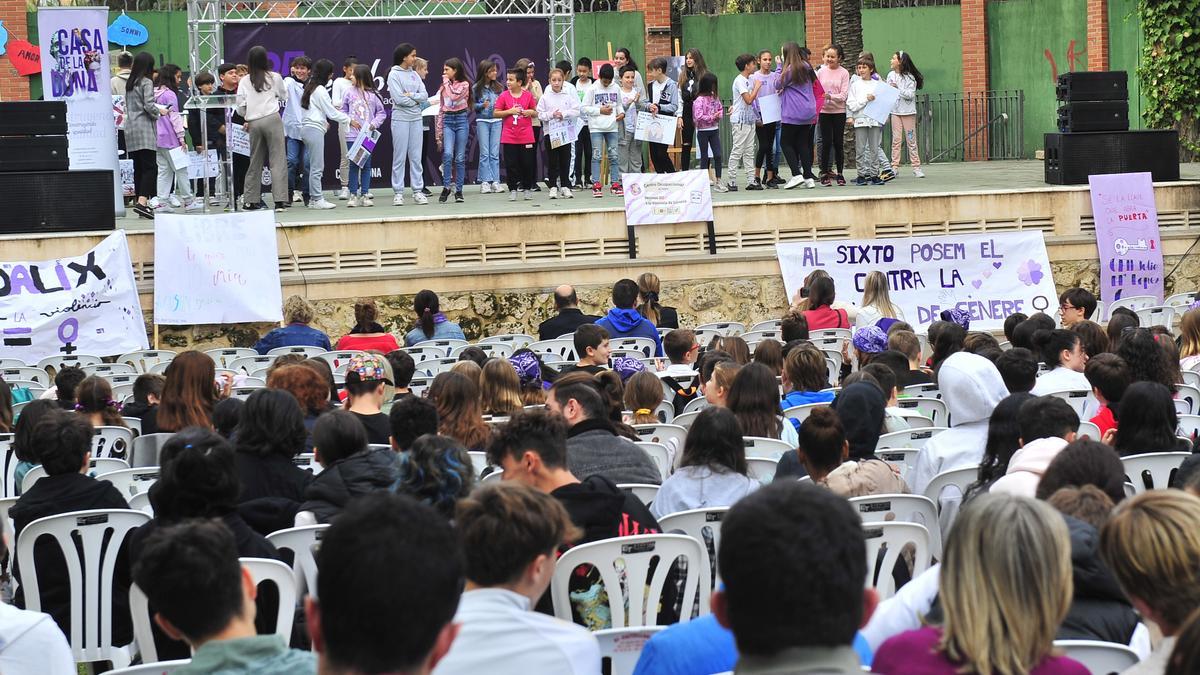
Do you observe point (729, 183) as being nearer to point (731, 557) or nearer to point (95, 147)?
point (95, 147)

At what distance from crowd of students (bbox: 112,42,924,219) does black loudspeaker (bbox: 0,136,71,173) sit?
142 centimetres

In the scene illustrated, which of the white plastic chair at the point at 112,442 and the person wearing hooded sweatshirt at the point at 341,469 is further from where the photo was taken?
the white plastic chair at the point at 112,442

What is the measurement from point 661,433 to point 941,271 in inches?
361

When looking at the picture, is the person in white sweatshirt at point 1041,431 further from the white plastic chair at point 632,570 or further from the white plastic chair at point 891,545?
the white plastic chair at point 632,570

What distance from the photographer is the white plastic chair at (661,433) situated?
760 centimetres

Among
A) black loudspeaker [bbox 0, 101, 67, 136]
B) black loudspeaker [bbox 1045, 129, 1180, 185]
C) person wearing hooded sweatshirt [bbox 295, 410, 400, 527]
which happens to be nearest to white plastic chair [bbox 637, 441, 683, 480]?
person wearing hooded sweatshirt [bbox 295, 410, 400, 527]

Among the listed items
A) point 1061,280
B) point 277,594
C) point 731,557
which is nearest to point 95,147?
point 1061,280

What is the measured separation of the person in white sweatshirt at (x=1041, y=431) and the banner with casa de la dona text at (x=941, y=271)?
1010 centimetres

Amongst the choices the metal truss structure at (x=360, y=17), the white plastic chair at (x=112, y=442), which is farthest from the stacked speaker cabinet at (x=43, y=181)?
the white plastic chair at (x=112, y=442)

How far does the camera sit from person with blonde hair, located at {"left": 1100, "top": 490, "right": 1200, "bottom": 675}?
10.3ft

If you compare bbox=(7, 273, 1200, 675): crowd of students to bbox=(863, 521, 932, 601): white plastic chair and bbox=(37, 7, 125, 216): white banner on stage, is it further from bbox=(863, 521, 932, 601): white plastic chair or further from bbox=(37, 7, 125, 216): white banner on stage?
bbox=(37, 7, 125, 216): white banner on stage

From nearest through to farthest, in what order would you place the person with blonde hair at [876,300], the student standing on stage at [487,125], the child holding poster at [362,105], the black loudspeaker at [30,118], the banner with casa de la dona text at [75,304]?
1. the person with blonde hair at [876,300]
2. the banner with casa de la dona text at [75,304]
3. the black loudspeaker at [30,118]
4. the child holding poster at [362,105]
5. the student standing on stage at [487,125]

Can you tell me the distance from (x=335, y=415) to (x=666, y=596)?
1.71 meters

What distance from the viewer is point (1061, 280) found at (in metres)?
16.7
